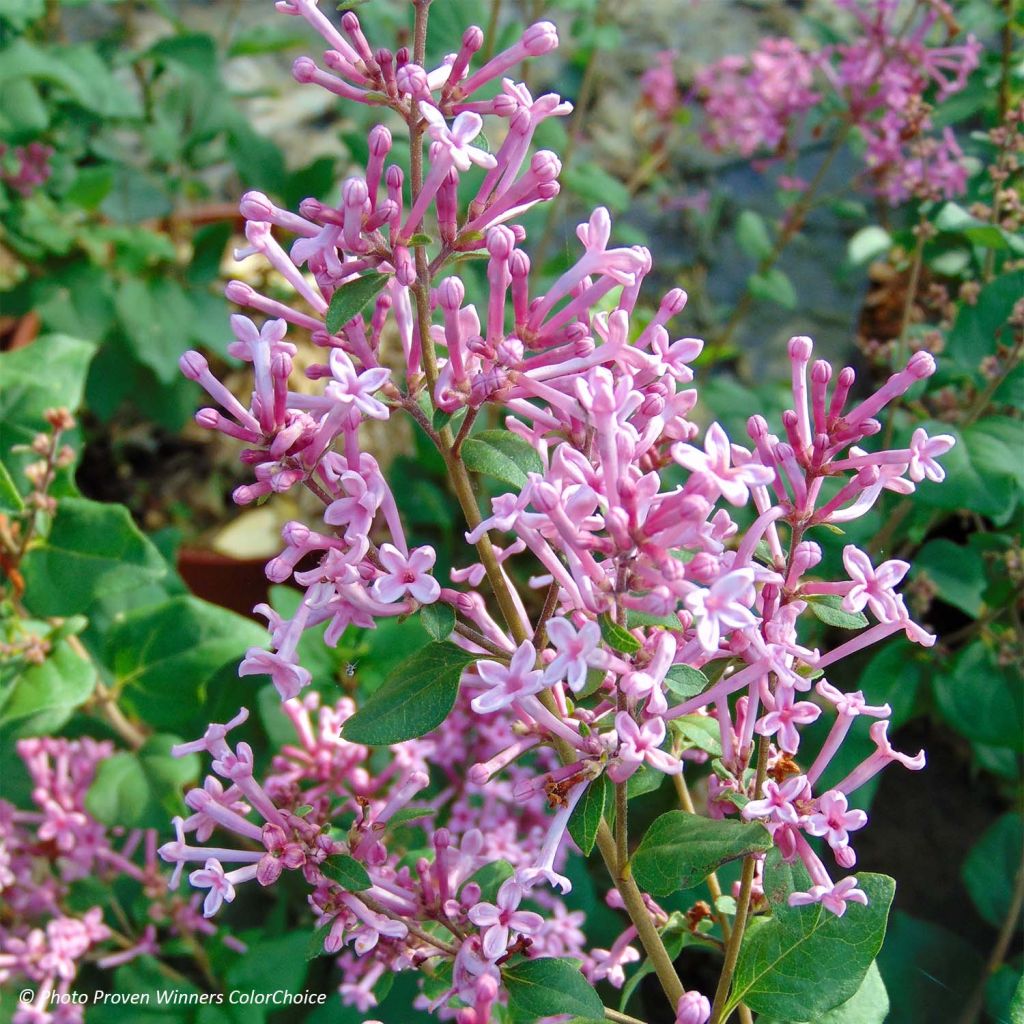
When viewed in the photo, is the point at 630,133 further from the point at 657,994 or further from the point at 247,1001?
the point at 247,1001

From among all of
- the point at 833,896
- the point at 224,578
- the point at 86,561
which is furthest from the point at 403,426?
the point at 833,896

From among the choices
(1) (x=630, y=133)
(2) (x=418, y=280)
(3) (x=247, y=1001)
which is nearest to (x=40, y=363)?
(3) (x=247, y=1001)

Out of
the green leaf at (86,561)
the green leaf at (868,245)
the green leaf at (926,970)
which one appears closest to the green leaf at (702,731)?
the green leaf at (86,561)

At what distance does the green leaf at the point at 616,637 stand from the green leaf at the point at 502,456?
0.43 ft

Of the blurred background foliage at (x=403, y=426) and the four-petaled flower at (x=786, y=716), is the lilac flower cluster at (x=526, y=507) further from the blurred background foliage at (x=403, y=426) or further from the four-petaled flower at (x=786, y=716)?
the blurred background foliage at (x=403, y=426)

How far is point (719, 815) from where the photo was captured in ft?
3.56

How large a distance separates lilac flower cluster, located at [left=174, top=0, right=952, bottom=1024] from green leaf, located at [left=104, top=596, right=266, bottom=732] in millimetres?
717

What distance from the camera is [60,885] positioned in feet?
5.66

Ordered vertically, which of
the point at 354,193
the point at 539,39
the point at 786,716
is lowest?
the point at 786,716

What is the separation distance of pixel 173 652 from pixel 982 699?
1334mm

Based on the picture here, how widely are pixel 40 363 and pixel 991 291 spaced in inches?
63.1

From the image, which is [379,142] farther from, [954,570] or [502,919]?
[954,570]

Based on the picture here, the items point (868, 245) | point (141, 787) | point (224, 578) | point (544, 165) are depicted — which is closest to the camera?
point (544, 165)

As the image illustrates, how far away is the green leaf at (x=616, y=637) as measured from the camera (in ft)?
2.65
